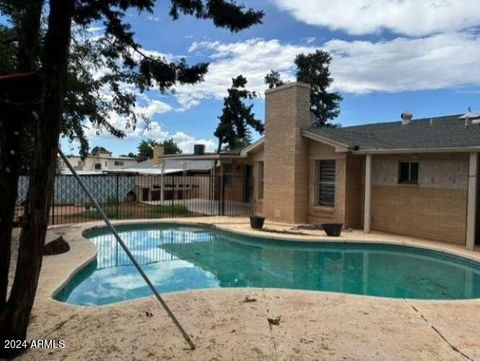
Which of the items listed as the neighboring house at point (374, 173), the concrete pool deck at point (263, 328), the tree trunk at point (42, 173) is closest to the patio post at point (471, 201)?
the neighboring house at point (374, 173)

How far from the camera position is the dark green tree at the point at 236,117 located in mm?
37969

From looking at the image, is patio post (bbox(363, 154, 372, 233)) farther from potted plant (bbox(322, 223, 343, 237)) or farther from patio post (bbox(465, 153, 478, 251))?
patio post (bbox(465, 153, 478, 251))

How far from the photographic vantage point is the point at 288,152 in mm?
15086

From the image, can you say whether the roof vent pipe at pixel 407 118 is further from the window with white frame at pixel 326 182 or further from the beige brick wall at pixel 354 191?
the window with white frame at pixel 326 182

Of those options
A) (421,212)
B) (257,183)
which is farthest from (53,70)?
(257,183)

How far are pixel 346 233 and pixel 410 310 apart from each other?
7.43 metres

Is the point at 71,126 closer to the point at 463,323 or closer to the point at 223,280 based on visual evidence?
the point at 223,280

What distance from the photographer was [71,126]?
10398 millimetres

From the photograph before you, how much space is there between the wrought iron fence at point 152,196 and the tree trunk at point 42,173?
42.2ft

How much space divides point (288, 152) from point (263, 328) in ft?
35.5

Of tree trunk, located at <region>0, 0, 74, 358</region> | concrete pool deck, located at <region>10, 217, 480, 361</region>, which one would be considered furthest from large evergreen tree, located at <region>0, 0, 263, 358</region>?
concrete pool deck, located at <region>10, 217, 480, 361</region>

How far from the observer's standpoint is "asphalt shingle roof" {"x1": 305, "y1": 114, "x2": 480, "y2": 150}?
37.6 ft

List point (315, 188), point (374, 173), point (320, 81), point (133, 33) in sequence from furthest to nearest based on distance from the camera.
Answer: point (320, 81) → point (315, 188) → point (374, 173) → point (133, 33)

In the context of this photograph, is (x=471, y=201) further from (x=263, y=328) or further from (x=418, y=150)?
(x=263, y=328)
